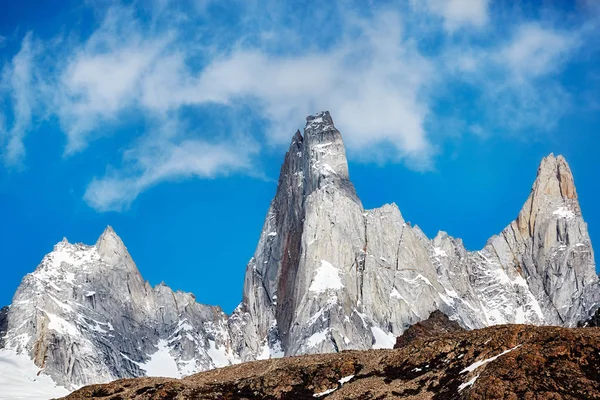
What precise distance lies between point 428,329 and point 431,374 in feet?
256

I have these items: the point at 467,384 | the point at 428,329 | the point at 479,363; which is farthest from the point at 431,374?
the point at 428,329

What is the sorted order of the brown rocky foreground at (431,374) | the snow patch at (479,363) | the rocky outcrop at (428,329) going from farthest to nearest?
the rocky outcrop at (428,329) → the snow patch at (479,363) → the brown rocky foreground at (431,374)

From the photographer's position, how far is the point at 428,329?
144 meters

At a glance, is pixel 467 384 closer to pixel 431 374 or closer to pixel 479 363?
pixel 479 363

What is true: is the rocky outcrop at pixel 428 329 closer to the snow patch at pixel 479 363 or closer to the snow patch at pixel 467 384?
the snow patch at pixel 479 363

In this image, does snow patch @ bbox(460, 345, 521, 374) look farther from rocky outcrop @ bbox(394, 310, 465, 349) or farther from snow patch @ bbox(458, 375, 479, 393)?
rocky outcrop @ bbox(394, 310, 465, 349)

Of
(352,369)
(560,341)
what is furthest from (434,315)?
(560,341)

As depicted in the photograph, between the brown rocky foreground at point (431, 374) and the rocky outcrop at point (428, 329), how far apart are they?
42.3m

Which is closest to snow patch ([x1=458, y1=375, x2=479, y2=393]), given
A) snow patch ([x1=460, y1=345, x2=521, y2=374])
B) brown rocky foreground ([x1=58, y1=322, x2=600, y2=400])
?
brown rocky foreground ([x1=58, y1=322, x2=600, y2=400])

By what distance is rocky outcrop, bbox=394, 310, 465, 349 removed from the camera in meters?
123

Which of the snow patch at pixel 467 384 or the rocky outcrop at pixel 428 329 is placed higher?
the rocky outcrop at pixel 428 329

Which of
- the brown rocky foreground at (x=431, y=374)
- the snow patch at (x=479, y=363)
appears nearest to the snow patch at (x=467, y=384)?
the brown rocky foreground at (x=431, y=374)

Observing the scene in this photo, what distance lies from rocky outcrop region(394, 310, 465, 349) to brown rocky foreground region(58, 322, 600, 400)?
4231 cm

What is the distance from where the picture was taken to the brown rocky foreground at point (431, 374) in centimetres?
5603
